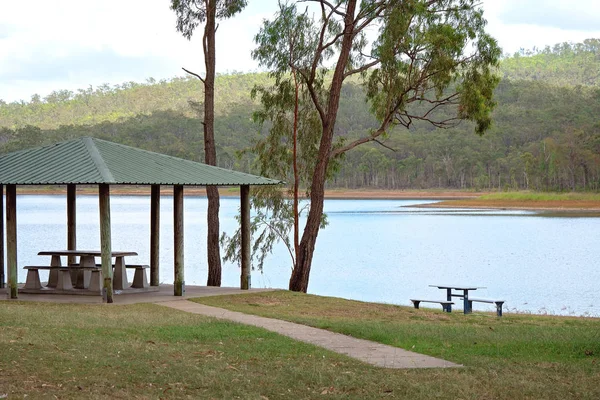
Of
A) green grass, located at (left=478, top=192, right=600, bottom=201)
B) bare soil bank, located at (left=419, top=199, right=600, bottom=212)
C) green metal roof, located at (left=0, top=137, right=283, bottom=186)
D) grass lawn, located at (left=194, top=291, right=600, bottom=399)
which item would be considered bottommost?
grass lawn, located at (left=194, top=291, right=600, bottom=399)

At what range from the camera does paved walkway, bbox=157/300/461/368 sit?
24.6 ft

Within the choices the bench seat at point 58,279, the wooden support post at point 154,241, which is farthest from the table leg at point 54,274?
the wooden support post at point 154,241

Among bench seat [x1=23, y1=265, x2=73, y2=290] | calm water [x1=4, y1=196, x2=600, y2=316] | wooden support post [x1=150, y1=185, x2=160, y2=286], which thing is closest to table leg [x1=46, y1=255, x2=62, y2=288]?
bench seat [x1=23, y1=265, x2=73, y2=290]

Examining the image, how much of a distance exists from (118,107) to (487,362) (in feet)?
366

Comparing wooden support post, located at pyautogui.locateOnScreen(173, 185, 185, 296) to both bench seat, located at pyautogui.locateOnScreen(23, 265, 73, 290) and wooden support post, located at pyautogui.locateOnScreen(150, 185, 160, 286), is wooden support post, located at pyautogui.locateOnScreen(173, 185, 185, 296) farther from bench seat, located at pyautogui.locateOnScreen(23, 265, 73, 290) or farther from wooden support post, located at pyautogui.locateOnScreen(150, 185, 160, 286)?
bench seat, located at pyautogui.locateOnScreen(23, 265, 73, 290)

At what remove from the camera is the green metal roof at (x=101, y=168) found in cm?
1183

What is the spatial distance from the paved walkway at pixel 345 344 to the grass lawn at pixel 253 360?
0.20 meters

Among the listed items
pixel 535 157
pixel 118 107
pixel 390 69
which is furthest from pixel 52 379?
pixel 118 107

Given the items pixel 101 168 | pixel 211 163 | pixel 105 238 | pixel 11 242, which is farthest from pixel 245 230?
pixel 211 163

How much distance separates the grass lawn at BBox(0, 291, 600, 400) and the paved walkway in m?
0.20

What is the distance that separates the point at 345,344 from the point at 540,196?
6010 centimetres

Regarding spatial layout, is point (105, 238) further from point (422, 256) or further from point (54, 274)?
point (422, 256)

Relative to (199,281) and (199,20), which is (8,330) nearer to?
(199,20)

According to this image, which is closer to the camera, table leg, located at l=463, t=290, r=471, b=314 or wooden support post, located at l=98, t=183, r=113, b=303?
wooden support post, located at l=98, t=183, r=113, b=303
